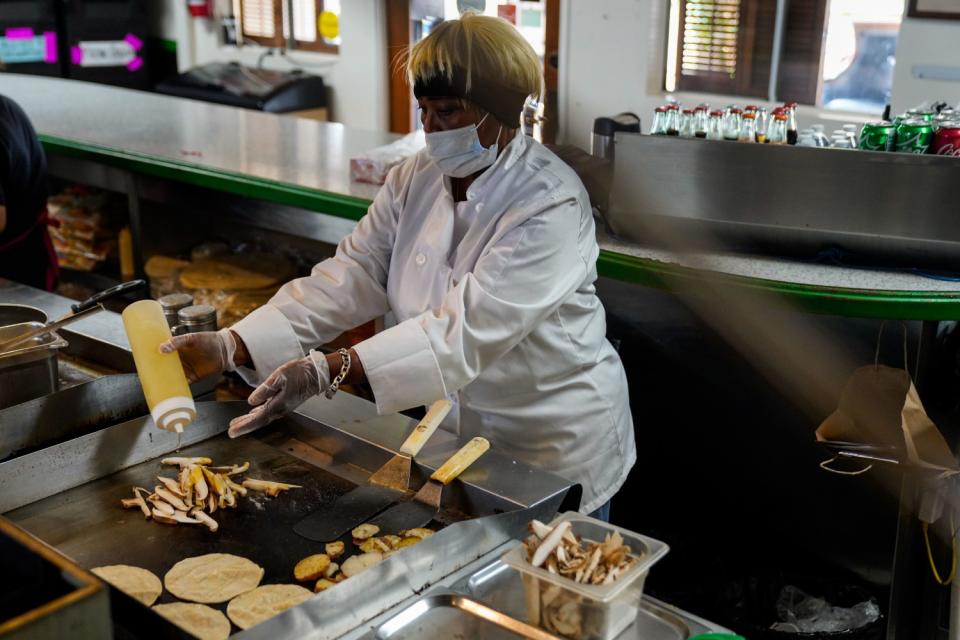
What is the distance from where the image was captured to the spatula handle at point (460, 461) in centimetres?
173

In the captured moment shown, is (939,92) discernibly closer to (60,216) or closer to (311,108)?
(60,216)

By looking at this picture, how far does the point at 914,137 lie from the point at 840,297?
0.49 metres

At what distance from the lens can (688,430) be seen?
3.01 meters

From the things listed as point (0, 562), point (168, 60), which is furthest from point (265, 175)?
point (168, 60)

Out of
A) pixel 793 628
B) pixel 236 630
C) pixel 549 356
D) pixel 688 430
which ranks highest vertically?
pixel 549 356

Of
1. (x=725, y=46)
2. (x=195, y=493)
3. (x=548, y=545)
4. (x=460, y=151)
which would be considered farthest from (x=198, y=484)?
(x=725, y=46)

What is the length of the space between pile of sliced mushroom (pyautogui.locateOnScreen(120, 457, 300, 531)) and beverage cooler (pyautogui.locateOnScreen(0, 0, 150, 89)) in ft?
22.7

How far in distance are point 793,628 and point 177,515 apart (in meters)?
1.81

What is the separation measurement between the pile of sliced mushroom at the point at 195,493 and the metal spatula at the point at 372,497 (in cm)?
13

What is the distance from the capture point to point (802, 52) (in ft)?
18.0

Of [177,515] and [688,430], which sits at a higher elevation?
[177,515]

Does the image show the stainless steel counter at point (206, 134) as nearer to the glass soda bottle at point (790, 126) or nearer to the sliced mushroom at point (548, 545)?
the glass soda bottle at point (790, 126)

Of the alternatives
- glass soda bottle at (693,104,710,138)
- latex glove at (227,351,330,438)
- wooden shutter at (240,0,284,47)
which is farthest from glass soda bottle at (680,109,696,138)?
wooden shutter at (240,0,284,47)

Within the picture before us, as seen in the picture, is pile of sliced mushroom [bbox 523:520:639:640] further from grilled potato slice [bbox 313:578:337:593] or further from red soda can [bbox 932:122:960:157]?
red soda can [bbox 932:122:960:157]
